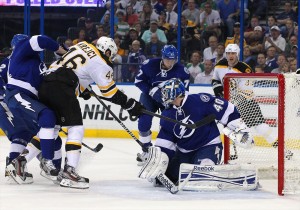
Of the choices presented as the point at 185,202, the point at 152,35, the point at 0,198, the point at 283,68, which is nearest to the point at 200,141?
the point at 185,202

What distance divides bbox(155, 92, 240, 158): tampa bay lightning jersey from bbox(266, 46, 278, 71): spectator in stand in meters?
4.10

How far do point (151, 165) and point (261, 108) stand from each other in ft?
5.67

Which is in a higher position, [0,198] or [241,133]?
[241,133]

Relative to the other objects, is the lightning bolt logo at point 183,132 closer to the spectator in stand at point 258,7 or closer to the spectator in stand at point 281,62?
the spectator in stand at point 281,62

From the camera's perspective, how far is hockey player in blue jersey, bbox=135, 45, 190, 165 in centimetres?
736

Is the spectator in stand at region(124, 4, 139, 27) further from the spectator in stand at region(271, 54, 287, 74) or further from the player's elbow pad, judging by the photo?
the player's elbow pad

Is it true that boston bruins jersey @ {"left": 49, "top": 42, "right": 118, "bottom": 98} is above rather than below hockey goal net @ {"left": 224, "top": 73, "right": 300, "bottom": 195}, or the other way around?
above

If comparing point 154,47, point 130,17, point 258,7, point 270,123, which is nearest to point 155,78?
point 270,123

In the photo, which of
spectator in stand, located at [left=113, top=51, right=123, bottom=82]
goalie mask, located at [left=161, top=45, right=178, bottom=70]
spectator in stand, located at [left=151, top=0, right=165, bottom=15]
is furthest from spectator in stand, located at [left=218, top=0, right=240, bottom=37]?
goalie mask, located at [left=161, top=45, right=178, bottom=70]

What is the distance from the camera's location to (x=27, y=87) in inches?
239

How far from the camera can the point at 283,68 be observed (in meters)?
9.75

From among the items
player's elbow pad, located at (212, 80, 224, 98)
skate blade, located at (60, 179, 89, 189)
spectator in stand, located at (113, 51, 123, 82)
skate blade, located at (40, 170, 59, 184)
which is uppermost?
player's elbow pad, located at (212, 80, 224, 98)

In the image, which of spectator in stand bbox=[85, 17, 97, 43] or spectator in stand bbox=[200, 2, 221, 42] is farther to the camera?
spectator in stand bbox=[85, 17, 97, 43]

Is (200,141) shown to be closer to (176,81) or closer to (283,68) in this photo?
(176,81)
